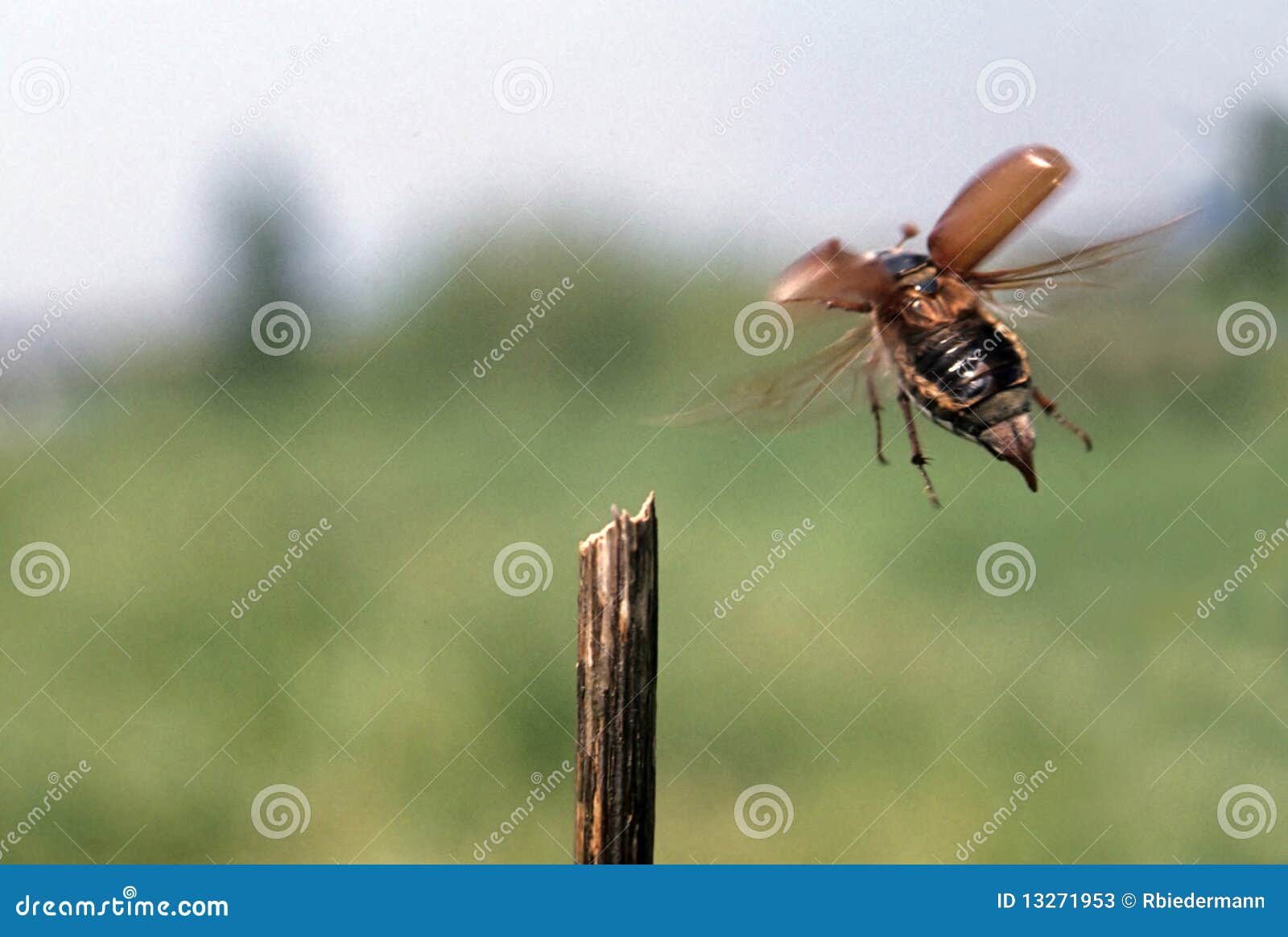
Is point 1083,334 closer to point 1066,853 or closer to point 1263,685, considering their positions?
point 1066,853

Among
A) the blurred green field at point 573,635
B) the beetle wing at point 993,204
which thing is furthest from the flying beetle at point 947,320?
the blurred green field at point 573,635

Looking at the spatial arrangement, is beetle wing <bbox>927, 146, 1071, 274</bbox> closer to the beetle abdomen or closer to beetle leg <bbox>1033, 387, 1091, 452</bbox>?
the beetle abdomen

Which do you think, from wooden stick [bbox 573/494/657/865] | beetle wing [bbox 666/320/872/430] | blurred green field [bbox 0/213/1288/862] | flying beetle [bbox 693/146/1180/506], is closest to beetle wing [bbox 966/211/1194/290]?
flying beetle [bbox 693/146/1180/506]

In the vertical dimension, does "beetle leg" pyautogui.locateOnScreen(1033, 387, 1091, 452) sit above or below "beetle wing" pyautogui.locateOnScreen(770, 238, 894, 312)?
above

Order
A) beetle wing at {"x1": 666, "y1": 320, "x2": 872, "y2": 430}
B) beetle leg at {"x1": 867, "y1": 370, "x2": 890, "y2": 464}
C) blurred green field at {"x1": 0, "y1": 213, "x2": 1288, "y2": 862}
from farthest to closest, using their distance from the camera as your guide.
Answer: blurred green field at {"x1": 0, "y1": 213, "x2": 1288, "y2": 862}, beetle leg at {"x1": 867, "y1": 370, "x2": 890, "y2": 464}, beetle wing at {"x1": 666, "y1": 320, "x2": 872, "y2": 430}

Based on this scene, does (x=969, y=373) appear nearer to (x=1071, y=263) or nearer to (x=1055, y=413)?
(x=1055, y=413)

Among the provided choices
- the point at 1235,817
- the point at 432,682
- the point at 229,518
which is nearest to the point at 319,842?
the point at 432,682

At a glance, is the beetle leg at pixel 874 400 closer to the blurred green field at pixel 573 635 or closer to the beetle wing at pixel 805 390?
the beetle wing at pixel 805 390

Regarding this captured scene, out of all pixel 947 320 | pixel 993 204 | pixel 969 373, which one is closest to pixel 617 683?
pixel 969 373
